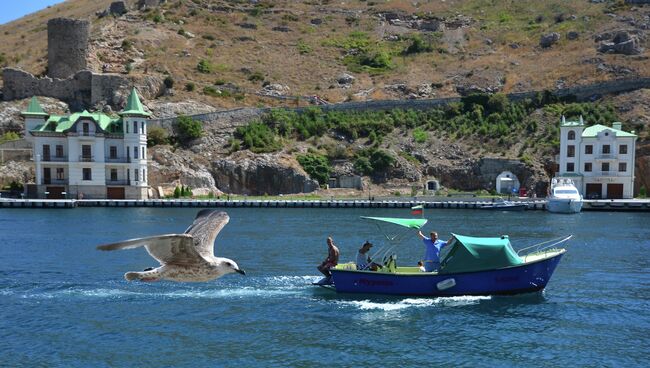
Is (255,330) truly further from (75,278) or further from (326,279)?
(75,278)

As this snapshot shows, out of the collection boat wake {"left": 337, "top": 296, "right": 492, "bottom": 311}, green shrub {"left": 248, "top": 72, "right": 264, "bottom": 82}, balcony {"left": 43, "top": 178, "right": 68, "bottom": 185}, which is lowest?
boat wake {"left": 337, "top": 296, "right": 492, "bottom": 311}

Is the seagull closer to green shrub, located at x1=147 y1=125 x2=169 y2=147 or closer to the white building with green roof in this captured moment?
the white building with green roof

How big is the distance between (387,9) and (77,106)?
74581mm

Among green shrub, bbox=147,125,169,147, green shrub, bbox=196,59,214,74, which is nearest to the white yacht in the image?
green shrub, bbox=147,125,169,147

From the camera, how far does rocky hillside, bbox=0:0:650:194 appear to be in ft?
276

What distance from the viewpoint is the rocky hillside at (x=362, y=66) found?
8412cm

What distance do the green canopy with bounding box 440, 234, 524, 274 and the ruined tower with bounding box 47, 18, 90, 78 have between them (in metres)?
81.0

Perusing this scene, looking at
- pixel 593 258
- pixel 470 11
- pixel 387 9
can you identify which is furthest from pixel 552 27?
pixel 593 258

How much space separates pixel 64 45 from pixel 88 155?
24.9 meters

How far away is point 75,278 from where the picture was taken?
99.6 feet

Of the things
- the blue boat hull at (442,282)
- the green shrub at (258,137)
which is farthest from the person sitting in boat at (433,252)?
the green shrub at (258,137)

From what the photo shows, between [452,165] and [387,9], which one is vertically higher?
[387,9]

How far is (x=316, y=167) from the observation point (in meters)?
83.0

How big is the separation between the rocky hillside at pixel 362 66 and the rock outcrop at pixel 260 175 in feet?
0.58
